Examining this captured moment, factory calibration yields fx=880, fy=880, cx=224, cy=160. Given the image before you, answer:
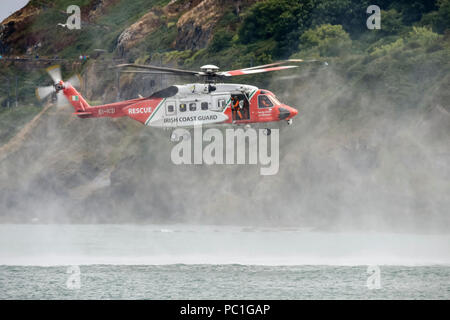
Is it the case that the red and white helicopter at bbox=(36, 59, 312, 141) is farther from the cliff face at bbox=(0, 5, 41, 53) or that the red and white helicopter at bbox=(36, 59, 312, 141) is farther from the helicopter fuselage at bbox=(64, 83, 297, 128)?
the cliff face at bbox=(0, 5, 41, 53)

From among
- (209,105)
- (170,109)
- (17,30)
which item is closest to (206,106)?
(209,105)

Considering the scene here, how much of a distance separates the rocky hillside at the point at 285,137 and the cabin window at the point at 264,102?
26.2 meters

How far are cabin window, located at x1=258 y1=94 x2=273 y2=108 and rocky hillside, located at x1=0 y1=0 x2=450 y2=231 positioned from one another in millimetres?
26198

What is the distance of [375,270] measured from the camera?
52.1 m

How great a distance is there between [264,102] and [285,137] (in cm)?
3620

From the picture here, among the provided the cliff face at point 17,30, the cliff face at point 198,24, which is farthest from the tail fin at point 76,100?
the cliff face at point 17,30

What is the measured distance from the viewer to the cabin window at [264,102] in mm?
41250

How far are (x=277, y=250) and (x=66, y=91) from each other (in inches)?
800

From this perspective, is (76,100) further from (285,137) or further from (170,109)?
(285,137)

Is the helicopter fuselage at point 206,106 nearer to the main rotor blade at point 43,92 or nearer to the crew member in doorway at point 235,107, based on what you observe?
the crew member in doorway at point 235,107

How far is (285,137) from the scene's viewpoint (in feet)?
254
